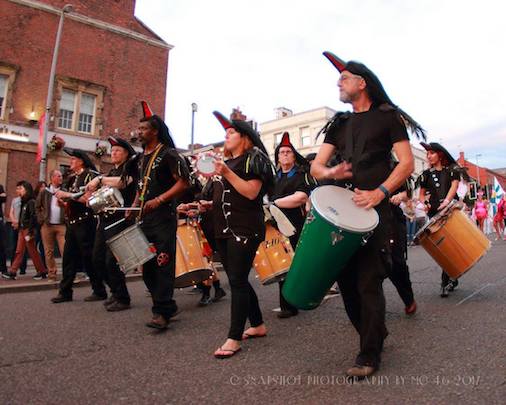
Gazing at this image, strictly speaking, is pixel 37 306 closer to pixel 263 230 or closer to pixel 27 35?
pixel 263 230

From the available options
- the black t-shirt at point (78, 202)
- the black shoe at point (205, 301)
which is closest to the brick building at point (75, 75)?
the black t-shirt at point (78, 202)

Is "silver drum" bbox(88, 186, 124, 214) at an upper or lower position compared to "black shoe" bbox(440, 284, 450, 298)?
upper

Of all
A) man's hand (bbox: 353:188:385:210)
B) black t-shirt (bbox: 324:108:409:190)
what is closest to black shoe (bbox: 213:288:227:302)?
black t-shirt (bbox: 324:108:409:190)

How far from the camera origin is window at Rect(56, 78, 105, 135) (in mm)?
20031

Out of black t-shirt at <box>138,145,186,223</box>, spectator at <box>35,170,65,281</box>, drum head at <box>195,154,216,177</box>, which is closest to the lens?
drum head at <box>195,154,216,177</box>

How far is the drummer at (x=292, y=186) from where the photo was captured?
493cm

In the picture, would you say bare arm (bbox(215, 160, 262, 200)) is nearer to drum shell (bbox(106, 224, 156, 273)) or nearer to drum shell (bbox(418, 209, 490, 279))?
drum shell (bbox(106, 224, 156, 273))

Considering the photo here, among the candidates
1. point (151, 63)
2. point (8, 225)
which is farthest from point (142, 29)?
point (8, 225)

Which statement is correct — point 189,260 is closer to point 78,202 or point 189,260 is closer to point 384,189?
point 78,202

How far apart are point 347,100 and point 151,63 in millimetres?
21766

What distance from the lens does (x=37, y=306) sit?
5719mm

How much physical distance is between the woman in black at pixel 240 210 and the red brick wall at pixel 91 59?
1797cm

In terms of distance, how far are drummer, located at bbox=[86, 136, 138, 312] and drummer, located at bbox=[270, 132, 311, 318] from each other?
166cm

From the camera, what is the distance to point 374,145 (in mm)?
3027
